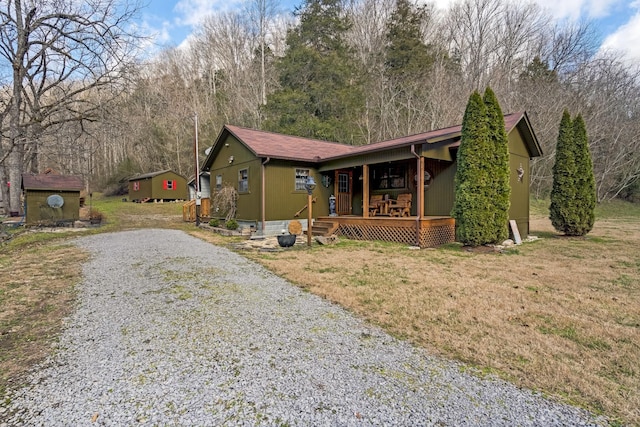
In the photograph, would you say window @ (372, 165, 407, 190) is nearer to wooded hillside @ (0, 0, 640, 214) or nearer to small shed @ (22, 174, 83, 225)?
A: wooded hillside @ (0, 0, 640, 214)

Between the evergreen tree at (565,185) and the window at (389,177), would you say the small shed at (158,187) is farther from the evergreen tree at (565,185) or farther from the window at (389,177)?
the evergreen tree at (565,185)

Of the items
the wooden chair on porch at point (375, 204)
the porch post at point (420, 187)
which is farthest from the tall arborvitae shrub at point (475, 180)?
the wooden chair on porch at point (375, 204)

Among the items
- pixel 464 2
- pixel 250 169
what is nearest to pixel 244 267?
pixel 250 169

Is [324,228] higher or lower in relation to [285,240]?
higher

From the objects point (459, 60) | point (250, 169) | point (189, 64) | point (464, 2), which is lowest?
point (250, 169)

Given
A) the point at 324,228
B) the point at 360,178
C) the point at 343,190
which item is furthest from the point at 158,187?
the point at 324,228

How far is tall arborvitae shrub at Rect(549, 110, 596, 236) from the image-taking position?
10.3 m

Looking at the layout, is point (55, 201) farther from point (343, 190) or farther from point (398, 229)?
point (398, 229)

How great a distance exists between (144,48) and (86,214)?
9.11m

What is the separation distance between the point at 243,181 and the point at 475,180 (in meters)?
8.06

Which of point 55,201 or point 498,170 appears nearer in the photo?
point 498,170

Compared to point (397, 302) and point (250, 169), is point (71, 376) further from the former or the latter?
point (250, 169)

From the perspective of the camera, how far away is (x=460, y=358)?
2.80 m

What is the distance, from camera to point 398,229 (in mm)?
9523
